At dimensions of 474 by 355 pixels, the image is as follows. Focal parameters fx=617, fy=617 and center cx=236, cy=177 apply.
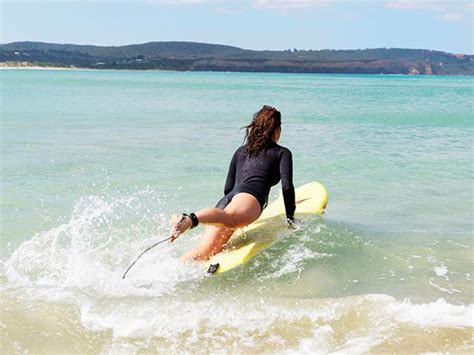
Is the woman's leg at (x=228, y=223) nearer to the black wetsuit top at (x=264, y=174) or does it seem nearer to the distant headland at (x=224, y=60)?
the black wetsuit top at (x=264, y=174)

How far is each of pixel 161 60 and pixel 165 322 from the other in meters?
144

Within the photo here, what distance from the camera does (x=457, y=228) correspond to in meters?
8.29

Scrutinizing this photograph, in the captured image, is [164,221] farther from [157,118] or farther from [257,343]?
[157,118]

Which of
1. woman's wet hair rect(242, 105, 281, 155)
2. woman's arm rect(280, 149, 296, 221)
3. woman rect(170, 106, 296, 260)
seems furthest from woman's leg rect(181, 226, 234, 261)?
woman's wet hair rect(242, 105, 281, 155)

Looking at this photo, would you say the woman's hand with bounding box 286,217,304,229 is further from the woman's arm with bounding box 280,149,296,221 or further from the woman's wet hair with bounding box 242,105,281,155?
the woman's wet hair with bounding box 242,105,281,155

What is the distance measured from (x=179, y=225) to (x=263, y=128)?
5.63 ft

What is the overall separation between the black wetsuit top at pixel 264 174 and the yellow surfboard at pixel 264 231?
42cm

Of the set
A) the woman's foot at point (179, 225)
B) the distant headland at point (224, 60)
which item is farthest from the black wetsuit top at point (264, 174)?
the distant headland at point (224, 60)

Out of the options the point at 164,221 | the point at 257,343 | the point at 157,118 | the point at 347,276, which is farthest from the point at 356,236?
the point at 157,118

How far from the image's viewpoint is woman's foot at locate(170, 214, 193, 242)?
210 inches

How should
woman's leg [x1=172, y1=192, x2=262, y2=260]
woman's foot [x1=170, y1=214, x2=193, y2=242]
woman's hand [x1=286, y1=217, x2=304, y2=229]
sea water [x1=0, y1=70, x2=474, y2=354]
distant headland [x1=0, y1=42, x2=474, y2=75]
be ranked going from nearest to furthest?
sea water [x1=0, y1=70, x2=474, y2=354]
woman's foot [x1=170, y1=214, x2=193, y2=242]
woman's leg [x1=172, y1=192, x2=262, y2=260]
woman's hand [x1=286, y1=217, x2=304, y2=229]
distant headland [x1=0, y1=42, x2=474, y2=75]

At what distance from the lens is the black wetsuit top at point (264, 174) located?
645 cm

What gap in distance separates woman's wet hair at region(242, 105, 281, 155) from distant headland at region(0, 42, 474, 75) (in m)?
135

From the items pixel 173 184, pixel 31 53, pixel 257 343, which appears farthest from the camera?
pixel 31 53
